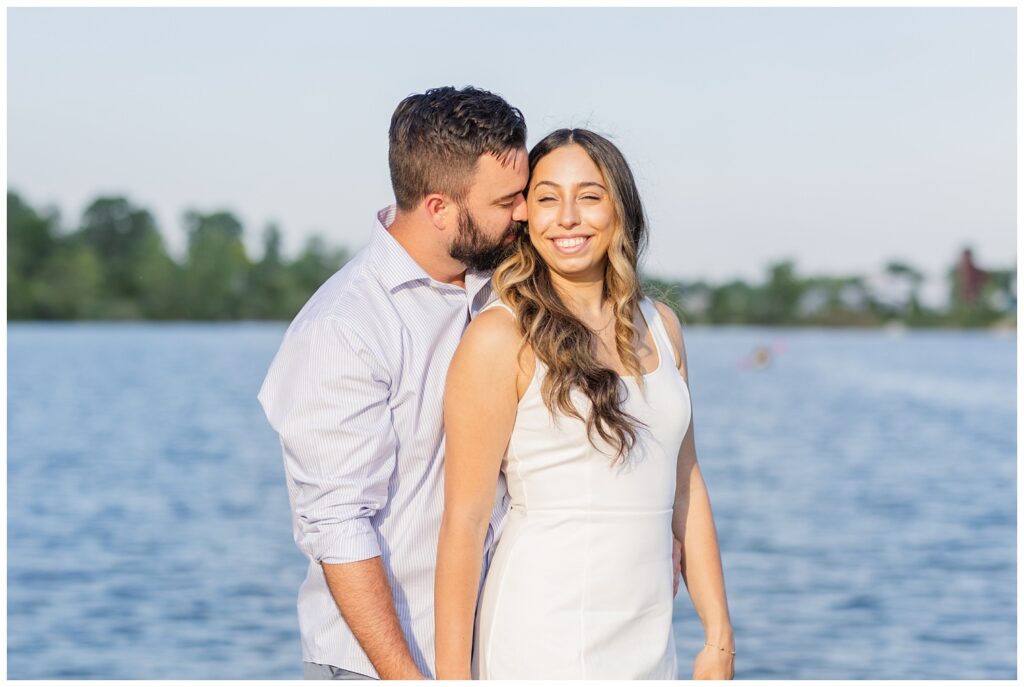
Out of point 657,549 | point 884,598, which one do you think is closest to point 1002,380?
point 884,598

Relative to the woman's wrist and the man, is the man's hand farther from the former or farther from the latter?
the man

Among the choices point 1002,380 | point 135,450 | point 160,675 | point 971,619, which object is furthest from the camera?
point 1002,380

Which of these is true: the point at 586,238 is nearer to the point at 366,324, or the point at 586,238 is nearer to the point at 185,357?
the point at 366,324

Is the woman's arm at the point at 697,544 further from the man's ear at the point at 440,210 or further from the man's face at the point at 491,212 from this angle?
the man's ear at the point at 440,210

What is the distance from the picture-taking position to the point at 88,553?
51.3ft

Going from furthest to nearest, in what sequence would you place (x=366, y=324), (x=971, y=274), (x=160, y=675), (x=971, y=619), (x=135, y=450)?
(x=971, y=274) < (x=135, y=450) < (x=971, y=619) < (x=160, y=675) < (x=366, y=324)

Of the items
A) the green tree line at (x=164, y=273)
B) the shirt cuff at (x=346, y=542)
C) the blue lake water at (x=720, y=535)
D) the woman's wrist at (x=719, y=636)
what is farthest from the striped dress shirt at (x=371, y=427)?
the green tree line at (x=164, y=273)

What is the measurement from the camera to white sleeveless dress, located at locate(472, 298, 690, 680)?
2965mm

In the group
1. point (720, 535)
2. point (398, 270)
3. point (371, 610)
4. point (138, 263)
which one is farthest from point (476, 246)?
point (138, 263)

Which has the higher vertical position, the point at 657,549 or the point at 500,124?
the point at 500,124

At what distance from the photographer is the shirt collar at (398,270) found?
3055 mm

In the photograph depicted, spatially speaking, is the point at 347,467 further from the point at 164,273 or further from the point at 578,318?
the point at 164,273

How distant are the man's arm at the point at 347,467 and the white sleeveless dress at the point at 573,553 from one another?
260 millimetres

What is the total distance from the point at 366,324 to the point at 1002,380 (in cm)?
4569
